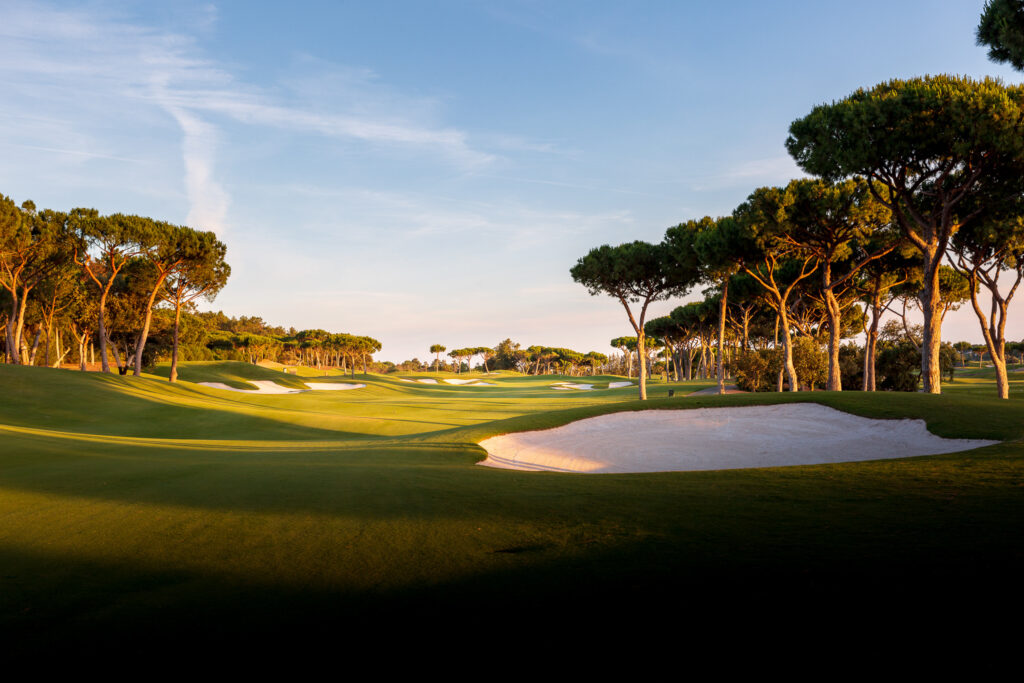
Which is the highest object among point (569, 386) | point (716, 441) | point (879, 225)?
point (879, 225)

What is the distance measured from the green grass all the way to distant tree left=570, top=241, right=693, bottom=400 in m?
23.6

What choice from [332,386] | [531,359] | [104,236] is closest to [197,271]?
[104,236]

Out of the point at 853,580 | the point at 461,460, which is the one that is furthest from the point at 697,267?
the point at 853,580

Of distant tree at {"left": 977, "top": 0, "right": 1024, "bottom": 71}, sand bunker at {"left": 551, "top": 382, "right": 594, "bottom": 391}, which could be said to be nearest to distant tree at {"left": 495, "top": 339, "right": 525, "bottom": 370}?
sand bunker at {"left": 551, "top": 382, "right": 594, "bottom": 391}

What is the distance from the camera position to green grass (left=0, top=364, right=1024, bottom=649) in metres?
3.39

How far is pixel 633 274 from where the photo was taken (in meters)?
31.5

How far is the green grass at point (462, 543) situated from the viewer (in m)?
3.39

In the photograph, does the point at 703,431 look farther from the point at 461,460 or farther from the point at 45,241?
the point at 45,241

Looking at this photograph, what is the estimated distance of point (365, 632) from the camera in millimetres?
3184

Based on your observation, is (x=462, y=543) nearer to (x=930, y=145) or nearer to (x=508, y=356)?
(x=930, y=145)

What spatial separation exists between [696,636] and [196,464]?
10467 mm

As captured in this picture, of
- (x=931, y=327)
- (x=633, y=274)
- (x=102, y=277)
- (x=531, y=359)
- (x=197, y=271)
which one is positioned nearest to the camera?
(x=931, y=327)

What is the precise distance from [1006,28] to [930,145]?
23.4ft

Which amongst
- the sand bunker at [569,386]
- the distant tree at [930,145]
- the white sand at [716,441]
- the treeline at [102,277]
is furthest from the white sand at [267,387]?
the distant tree at [930,145]
